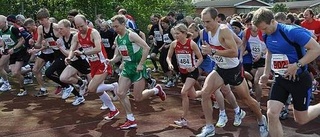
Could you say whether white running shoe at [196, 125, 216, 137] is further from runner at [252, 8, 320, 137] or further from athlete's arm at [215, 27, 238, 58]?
runner at [252, 8, 320, 137]

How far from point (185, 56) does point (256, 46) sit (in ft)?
6.12

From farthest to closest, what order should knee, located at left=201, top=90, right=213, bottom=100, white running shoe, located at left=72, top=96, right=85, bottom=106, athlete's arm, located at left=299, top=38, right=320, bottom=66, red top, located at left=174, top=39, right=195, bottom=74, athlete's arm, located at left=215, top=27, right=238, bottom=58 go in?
white running shoe, located at left=72, top=96, right=85, bottom=106, red top, located at left=174, top=39, right=195, bottom=74, knee, located at left=201, top=90, right=213, bottom=100, athlete's arm, located at left=215, top=27, right=238, bottom=58, athlete's arm, located at left=299, top=38, right=320, bottom=66

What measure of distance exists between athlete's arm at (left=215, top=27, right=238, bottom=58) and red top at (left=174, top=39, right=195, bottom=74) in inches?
47.2

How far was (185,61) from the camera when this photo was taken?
7.05 m

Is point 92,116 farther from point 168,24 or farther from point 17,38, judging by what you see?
point 168,24

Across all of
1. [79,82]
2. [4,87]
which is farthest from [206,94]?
[4,87]

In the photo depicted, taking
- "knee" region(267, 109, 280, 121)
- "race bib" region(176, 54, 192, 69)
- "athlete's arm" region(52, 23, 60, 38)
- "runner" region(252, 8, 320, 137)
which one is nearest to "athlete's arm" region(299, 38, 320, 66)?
"runner" region(252, 8, 320, 137)

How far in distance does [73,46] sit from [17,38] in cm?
302

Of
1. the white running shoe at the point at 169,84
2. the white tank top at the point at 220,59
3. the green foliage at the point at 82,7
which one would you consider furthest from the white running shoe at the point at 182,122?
the green foliage at the point at 82,7

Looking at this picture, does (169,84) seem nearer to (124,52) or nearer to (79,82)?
(79,82)

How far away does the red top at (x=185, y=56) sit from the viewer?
276 inches

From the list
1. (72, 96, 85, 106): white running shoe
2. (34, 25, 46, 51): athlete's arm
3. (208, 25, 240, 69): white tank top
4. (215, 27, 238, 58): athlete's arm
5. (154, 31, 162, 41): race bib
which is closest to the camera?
(215, 27, 238, 58): athlete's arm

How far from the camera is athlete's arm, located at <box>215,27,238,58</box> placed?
18.7 ft

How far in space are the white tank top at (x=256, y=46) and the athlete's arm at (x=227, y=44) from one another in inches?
97.8
